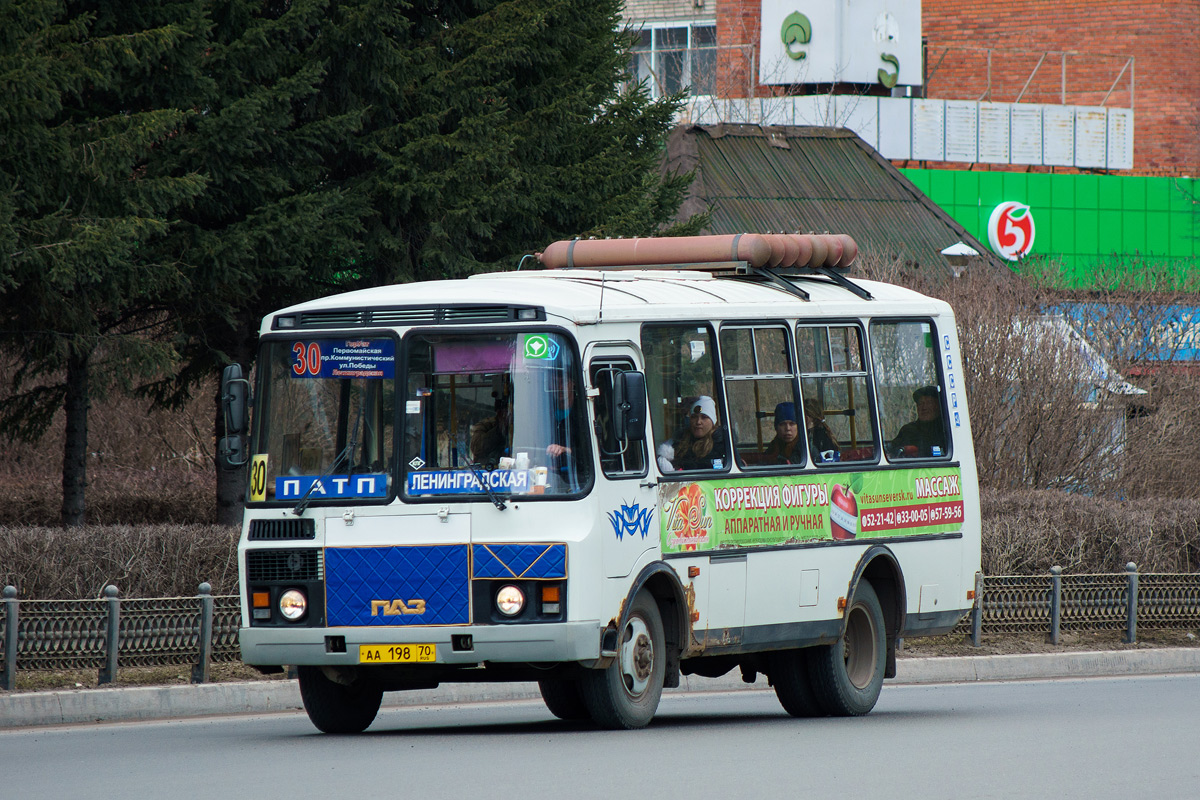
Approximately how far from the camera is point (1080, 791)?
925 cm

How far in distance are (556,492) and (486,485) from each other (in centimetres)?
42

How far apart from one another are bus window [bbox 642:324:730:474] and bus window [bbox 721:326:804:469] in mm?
160

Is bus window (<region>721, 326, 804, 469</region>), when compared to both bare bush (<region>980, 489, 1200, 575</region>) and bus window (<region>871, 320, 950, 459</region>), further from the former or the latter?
bare bush (<region>980, 489, 1200, 575</region>)

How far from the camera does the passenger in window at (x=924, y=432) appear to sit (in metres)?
13.9

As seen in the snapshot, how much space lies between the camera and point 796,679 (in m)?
13.4

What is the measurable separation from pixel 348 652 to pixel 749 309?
368 centimetres

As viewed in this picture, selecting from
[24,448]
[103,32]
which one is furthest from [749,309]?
[24,448]

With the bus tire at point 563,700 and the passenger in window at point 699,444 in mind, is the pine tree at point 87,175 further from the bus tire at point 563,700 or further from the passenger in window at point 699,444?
the passenger in window at point 699,444

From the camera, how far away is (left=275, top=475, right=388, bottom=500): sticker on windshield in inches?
443

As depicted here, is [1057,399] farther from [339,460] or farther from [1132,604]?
[339,460]

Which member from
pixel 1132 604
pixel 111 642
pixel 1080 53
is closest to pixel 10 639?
pixel 111 642

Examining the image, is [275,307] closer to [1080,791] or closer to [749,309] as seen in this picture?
[749,309]

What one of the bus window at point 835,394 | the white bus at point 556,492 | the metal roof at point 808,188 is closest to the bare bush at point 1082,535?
the bus window at point 835,394

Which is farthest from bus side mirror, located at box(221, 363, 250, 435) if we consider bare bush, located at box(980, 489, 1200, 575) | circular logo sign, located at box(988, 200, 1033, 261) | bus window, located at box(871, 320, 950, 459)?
circular logo sign, located at box(988, 200, 1033, 261)
